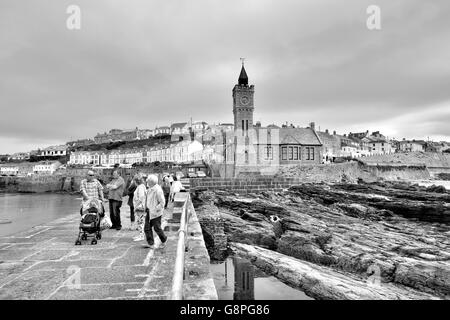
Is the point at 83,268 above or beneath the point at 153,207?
beneath

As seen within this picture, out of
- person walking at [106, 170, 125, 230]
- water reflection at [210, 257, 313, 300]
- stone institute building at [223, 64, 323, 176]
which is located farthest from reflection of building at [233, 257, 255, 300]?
stone institute building at [223, 64, 323, 176]

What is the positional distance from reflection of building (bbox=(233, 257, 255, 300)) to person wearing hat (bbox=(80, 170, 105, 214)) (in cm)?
437

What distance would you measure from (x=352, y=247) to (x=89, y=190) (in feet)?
33.0

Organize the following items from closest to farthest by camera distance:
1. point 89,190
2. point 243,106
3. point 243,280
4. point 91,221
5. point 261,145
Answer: point 91,221 → point 89,190 → point 243,280 → point 261,145 → point 243,106

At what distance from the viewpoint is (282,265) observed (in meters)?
10.1

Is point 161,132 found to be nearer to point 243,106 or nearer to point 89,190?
point 243,106

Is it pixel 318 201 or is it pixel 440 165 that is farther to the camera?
pixel 440 165

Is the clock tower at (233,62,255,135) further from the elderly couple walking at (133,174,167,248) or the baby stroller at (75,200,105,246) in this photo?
the elderly couple walking at (133,174,167,248)

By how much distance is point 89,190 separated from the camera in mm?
8148

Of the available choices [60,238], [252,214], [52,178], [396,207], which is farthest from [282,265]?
[52,178]

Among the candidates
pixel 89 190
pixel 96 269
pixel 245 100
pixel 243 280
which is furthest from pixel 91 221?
pixel 245 100

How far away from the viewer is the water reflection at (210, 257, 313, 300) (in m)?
8.23

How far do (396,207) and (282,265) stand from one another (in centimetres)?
1841
